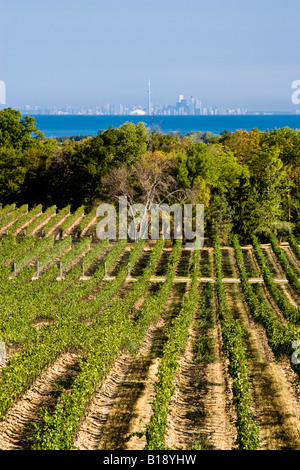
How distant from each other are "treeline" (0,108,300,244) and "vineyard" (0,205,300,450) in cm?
1139

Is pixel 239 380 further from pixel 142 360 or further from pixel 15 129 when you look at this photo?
pixel 15 129

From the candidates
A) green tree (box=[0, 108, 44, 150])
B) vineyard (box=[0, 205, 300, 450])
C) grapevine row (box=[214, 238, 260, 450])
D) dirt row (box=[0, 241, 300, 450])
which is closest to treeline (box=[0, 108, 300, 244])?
green tree (box=[0, 108, 44, 150])

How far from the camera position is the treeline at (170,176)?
46.9 meters

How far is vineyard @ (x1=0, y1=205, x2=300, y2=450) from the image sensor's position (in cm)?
1492

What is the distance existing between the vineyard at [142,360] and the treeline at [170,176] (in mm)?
11390

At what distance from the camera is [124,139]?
53.9 metres

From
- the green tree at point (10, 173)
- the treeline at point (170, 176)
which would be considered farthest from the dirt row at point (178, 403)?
the green tree at point (10, 173)

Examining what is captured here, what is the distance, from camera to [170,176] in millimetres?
45531

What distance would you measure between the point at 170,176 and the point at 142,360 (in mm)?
26290

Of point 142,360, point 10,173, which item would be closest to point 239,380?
point 142,360

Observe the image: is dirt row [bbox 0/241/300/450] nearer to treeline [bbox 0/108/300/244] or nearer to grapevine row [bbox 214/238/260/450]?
grapevine row [bbox 214/238/260/450]

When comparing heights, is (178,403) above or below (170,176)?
below

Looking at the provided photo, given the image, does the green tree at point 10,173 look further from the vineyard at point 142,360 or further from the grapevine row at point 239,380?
the grapevine row at point 239,380

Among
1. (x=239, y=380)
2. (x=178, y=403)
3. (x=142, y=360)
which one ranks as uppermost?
(x=239, y=380)
